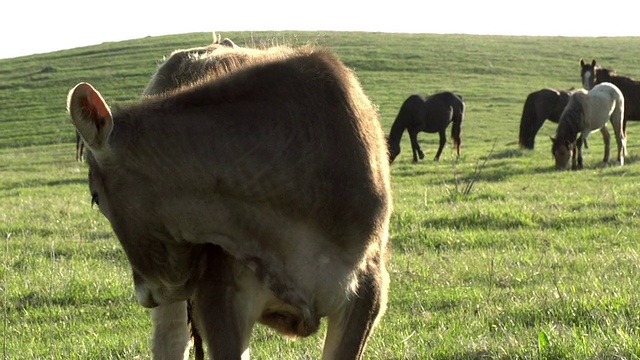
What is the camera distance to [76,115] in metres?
3.31

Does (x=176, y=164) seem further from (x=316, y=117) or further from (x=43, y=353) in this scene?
(x=43, y=353)

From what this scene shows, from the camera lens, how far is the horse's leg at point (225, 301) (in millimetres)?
3518

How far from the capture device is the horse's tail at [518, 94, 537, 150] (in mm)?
27175

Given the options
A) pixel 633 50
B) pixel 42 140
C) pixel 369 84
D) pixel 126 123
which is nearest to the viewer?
pixel 126 123

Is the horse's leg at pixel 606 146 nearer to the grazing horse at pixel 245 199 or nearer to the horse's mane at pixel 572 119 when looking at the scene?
the horse's mane at pixel 572 119

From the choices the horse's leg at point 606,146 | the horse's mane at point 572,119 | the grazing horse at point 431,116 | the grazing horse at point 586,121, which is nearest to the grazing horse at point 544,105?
the grazing horse at point 431,116

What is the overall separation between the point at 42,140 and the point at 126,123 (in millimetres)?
38936

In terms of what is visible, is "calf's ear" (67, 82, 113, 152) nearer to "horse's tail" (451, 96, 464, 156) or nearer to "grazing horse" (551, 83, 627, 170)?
"grazing horse" (551, 83, 627, 170)

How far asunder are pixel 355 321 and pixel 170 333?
58.1 inches

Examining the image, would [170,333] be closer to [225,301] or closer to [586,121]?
[225,301]

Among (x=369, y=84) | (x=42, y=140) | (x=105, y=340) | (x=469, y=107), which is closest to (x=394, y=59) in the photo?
(x=369, y=84)

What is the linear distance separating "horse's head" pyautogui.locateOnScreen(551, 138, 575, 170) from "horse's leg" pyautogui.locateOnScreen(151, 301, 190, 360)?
53.5ft

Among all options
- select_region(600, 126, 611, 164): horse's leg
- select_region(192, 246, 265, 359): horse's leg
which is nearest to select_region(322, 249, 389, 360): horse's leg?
select_region(192, 246, 265, 359): horse's leg

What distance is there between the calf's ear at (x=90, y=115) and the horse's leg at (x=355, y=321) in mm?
1090
